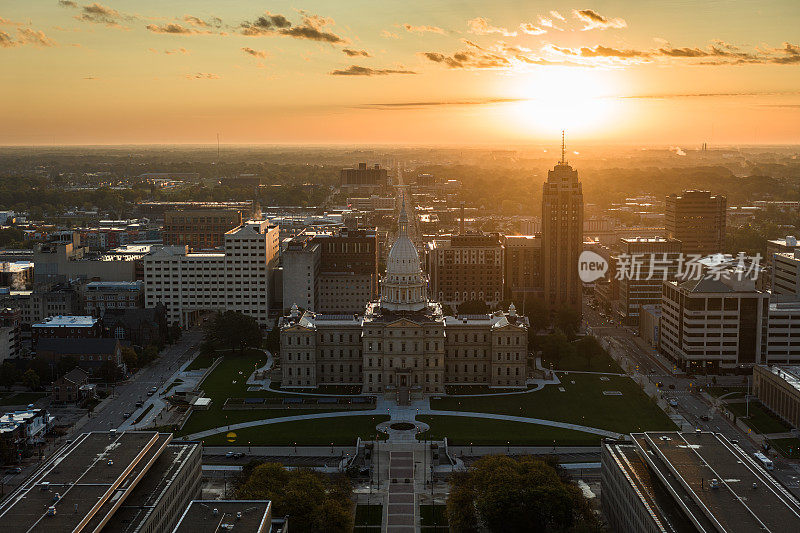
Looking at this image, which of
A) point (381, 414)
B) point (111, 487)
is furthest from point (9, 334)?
point (111, 487)

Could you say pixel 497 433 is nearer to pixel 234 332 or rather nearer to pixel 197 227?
pixel 234 332

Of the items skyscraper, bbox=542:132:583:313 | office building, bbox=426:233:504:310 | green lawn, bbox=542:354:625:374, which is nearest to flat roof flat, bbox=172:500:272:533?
green lawn, bbox=542:354:625:374

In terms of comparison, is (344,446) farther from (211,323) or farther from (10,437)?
(211,323)

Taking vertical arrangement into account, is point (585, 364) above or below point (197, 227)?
below

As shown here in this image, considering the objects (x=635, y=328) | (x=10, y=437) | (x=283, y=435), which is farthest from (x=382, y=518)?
(x=635, y=328)

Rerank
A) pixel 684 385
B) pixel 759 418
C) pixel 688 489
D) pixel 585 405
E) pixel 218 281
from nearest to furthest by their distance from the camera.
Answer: pixel 688 489
pixel 759 418
pixel 585 405
pixel 684 385
pixel 218 281

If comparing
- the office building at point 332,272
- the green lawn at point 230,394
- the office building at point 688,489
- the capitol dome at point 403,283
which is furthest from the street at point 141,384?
the office building at point 688,489

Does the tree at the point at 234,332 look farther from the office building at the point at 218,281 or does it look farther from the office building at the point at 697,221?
the office building at the point at 697,221
